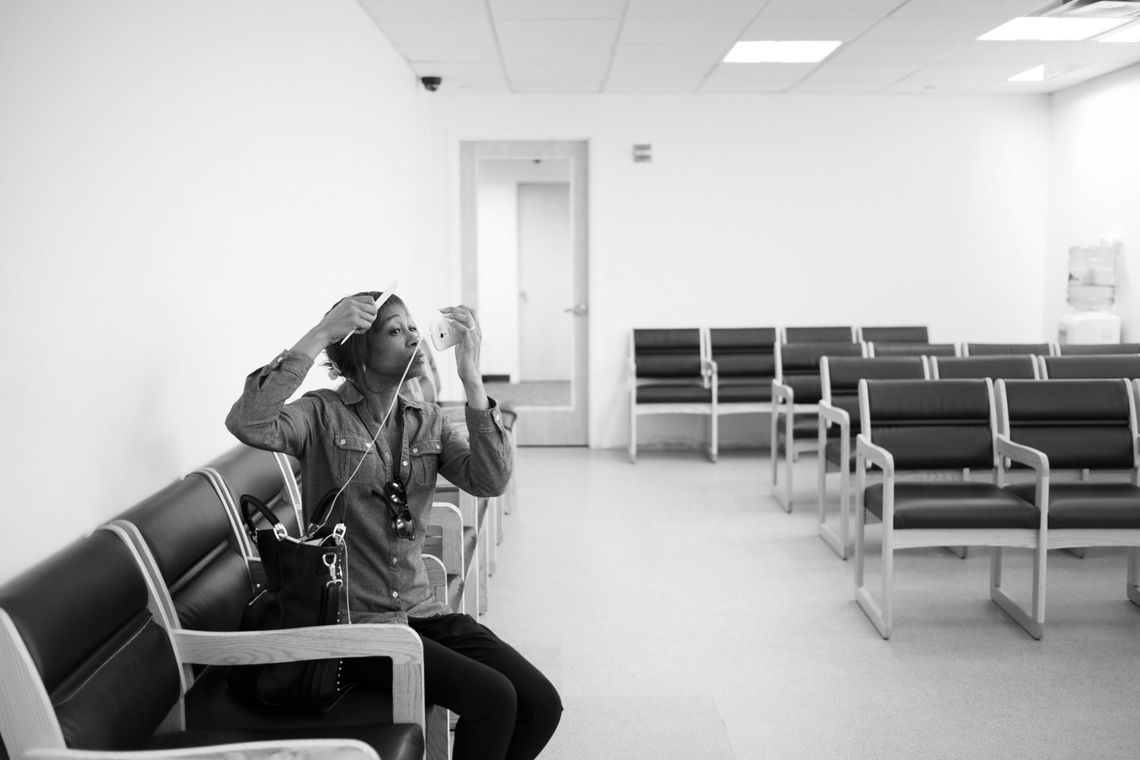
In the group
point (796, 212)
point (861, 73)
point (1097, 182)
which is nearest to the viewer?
Answer: point (861, 73)

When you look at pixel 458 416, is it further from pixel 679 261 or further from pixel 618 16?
pixel 679 261

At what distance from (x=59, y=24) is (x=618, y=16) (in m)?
3.79

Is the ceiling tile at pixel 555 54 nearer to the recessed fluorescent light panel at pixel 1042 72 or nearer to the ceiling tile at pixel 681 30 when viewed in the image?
the ceiling tile at pixel 681 30

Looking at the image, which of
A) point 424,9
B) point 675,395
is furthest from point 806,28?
point 675,395

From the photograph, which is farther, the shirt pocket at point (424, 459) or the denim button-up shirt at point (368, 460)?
the shirt pocket at point (424, 459)

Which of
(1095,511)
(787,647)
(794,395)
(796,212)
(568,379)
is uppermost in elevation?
(796,212)

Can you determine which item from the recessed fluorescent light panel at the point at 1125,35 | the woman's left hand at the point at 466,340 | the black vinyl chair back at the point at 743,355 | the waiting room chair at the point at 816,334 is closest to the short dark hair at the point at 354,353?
the woman's left hand at the point at 466,340

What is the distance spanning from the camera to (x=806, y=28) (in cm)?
581

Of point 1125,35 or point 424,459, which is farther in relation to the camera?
point 1125,35

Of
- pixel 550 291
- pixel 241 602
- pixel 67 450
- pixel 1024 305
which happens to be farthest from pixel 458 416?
pixel 1024 305

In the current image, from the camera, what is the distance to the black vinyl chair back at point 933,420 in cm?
438

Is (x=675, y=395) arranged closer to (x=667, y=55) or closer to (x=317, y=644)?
(x=667, y=55)

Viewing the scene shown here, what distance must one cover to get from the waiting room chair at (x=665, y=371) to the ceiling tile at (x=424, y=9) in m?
3.23

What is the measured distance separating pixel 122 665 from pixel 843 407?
13.9ft
